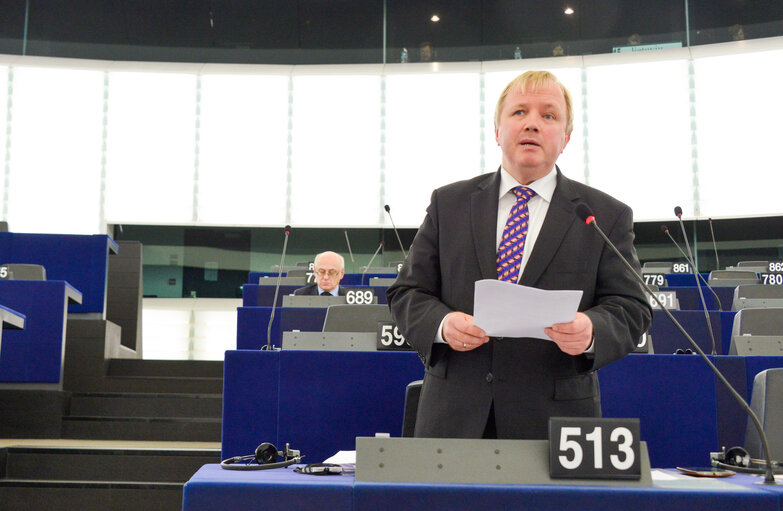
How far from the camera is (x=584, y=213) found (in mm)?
1525

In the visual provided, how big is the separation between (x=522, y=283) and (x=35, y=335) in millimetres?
4465

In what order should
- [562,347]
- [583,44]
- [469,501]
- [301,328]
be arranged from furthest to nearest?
1. [583,44]
2. [301,328]
3. [562,347]
4. [469,501]

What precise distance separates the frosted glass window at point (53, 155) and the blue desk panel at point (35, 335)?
580cm

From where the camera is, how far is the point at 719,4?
34.4 feet

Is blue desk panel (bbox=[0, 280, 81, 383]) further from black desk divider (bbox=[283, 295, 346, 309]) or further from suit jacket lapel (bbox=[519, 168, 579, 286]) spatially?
suit jacket lapel (bbox=[519, 168, 579, 286])

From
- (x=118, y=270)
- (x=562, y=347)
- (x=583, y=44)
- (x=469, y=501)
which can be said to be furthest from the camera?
(x=583, y=44)

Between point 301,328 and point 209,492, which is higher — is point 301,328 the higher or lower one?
the higher one

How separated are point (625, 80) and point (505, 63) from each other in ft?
5.05

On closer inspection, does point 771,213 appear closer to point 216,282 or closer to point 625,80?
point 625,80

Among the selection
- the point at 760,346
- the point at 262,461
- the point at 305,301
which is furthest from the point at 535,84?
the point at 305,301

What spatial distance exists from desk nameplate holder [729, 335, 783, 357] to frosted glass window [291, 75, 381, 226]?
800 centimetres

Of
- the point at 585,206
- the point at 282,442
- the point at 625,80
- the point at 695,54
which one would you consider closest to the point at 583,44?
the point at 625,80

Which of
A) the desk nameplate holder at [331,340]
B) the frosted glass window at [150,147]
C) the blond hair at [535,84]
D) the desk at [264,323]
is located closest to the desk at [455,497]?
the blond hair at [535,84]

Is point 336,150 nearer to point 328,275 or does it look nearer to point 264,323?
point 328,275
